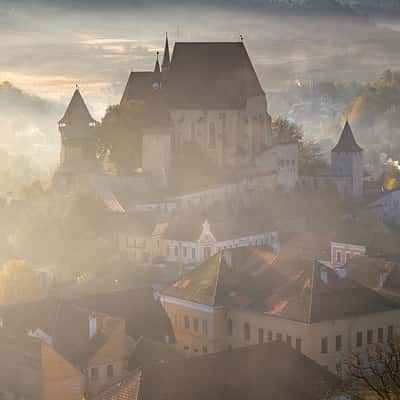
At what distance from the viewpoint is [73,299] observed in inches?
1900

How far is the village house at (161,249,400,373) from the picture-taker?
43.3 m

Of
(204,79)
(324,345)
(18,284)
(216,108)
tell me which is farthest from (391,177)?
(324,345)

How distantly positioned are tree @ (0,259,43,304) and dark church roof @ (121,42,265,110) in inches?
753

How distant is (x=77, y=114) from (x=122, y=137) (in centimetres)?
345

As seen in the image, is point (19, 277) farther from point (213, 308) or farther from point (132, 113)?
point (132, 113)

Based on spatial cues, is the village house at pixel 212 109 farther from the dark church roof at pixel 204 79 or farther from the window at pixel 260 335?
the window at pixel 260 335

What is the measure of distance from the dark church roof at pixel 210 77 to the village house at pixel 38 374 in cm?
2986

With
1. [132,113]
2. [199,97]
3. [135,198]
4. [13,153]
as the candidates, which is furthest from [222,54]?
[13,153]

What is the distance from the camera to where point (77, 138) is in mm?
68000

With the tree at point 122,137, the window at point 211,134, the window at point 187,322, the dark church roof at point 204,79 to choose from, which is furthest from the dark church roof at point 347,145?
the window at point 187,322

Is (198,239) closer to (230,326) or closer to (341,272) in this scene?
(341,272)

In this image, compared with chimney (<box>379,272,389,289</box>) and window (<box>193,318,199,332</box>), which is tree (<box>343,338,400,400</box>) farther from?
chimney (<box>379,272,389,289</box>)

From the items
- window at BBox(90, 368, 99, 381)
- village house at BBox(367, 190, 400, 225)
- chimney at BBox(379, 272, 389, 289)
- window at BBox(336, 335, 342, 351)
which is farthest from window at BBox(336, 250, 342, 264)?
window at BBox(90, 368, 99, 381)

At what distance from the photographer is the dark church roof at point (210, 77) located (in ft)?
234
